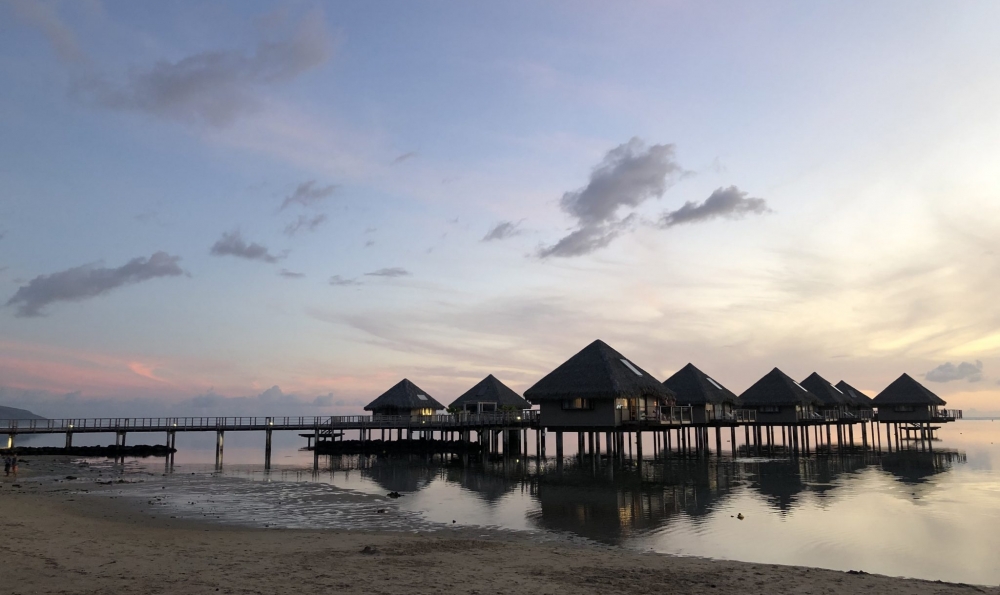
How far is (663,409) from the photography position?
43.7 meters

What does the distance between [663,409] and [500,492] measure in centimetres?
1757

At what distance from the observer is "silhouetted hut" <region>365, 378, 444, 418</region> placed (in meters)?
60.2

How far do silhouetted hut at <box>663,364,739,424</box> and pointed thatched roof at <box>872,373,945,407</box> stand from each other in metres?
26.8

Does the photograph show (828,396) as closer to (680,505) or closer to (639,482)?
(639,482)

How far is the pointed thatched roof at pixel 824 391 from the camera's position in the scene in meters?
68.9

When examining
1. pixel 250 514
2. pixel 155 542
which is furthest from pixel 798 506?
pixel 155 542

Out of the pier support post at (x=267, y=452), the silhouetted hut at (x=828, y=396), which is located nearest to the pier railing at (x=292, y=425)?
the pier support post at (x=267, y=452)

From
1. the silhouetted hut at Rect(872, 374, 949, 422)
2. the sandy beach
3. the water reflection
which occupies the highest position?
the silhouetted hut at Rect(872, 374, 949, 422)

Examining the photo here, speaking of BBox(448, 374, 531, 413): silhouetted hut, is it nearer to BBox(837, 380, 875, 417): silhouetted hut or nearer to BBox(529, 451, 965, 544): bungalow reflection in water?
BBox(529, 451, 965, 544): bungalow reflection in water

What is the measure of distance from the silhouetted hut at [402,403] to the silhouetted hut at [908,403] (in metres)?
51.3

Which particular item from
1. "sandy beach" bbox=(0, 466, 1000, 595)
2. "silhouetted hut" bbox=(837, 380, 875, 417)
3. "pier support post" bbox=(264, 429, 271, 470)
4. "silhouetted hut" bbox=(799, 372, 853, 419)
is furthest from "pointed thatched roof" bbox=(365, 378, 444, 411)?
"silhouetted hut" bbox=(837, 380, 875, 417)

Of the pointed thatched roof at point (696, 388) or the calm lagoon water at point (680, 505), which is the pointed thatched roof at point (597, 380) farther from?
the pointed thatched roof at point (696, 388)

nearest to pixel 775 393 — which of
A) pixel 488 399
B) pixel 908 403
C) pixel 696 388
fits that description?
pixel 696 388

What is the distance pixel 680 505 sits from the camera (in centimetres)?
2488
